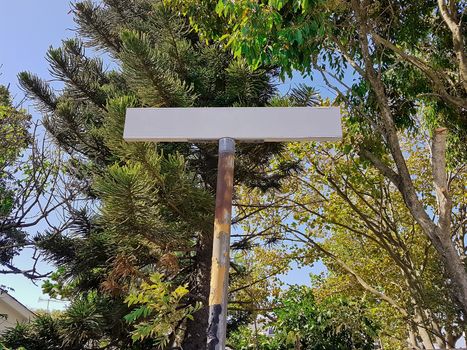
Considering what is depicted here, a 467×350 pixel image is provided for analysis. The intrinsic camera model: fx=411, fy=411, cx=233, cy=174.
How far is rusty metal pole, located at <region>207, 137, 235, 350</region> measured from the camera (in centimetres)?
132

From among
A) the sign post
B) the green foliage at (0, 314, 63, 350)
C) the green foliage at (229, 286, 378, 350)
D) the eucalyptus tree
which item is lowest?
the green foliage at (0, 314, 63, 350)

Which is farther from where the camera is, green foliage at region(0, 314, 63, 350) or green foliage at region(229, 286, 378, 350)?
green foliage at region(229, 286, 378, 350)

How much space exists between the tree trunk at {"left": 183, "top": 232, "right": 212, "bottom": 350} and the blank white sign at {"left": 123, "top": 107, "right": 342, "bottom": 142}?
1.96 m

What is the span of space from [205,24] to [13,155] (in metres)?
3.08

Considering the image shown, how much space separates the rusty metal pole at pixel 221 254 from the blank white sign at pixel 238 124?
68 millimetres

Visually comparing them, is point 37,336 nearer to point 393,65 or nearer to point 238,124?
point 238,124

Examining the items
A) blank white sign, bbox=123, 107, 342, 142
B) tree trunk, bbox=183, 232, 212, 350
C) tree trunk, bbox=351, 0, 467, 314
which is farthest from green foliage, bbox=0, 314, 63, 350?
tree trunk, bbox=351, 0, 467, 314

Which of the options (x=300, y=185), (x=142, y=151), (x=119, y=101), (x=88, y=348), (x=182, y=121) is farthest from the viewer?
(x=300, y=185)

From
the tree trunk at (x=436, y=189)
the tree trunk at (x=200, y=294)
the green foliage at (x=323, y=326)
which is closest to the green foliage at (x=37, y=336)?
the tree trunk at (x=200, y=294)

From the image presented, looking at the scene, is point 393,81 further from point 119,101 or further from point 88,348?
point 88,348

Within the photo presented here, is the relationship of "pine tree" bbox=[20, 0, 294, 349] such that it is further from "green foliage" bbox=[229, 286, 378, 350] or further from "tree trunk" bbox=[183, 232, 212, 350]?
"green foliage" bbox=[229, 286, 378, 350]

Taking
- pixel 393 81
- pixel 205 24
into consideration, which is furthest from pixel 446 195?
pixel 205 24

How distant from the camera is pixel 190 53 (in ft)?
13.3

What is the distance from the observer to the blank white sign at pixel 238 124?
155 cm
